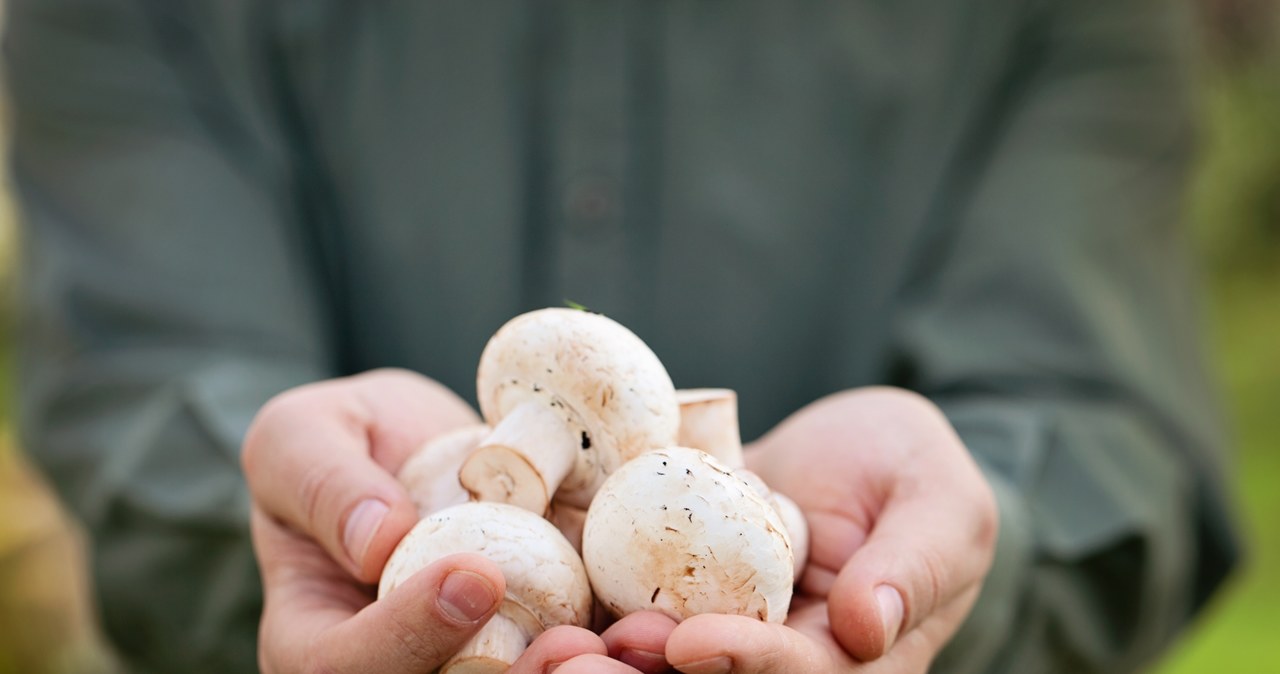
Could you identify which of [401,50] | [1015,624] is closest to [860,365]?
[1015,624]

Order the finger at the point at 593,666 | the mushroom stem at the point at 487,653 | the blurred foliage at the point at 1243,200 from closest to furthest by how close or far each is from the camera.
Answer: the finger at the point at 593,666
the mushroom stem at the point at 487,653
the blurred foliage at the point at 1243,200

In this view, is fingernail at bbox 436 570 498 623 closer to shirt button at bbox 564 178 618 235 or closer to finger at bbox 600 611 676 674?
finger at bbox 600 611 676 674

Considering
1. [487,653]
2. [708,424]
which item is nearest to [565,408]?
[708,424]

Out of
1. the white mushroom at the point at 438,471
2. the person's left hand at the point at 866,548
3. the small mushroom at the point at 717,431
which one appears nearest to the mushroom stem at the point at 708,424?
the small mushroom at the point at 717,431

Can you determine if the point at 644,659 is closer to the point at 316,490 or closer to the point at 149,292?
the point at 316,490

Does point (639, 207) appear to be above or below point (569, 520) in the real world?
above

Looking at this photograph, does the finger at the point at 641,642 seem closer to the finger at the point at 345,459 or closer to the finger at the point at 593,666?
the finger at the point at 593,666

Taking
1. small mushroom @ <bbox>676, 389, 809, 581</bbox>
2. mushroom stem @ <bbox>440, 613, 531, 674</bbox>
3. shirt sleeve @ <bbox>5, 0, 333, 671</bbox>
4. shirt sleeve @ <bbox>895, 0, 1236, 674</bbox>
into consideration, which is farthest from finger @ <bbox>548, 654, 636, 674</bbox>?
shirt sleeve @ <bbox>5, 0, 333, 671</bbox>
